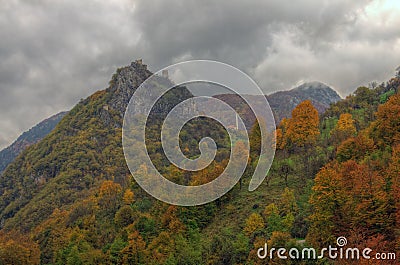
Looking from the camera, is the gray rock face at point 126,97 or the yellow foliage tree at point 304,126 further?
the gray rock face at point 126,97

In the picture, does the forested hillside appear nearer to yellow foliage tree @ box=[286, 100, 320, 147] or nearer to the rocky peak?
yellow foliage tree @ box=[286, 100, 320, 147]

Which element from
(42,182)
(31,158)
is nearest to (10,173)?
(31,158)

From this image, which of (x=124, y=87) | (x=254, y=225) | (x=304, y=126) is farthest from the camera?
(x=124, y=87)

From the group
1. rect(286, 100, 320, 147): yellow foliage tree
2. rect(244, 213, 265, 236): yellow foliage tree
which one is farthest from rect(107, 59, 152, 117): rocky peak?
rect(244, 213, 265, 236): yellow foliage tree

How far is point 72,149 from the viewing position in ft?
537

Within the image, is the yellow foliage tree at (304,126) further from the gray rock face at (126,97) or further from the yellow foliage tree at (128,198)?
the gray rock face at (126,97)

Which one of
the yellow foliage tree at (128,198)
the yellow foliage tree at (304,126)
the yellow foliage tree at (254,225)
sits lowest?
the yellow foliage tree at (254,225)

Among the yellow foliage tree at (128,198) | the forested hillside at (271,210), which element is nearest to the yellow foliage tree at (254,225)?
the forested hillside at (271,210)

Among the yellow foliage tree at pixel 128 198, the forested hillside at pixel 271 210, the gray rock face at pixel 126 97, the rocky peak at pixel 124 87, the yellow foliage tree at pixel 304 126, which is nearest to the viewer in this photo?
the forested hillside at pixel 271 210

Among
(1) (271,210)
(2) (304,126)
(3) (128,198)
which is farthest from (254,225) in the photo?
(3) (128,198)

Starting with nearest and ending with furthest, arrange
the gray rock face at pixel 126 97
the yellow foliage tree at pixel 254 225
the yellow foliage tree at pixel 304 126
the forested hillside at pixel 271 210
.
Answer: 1. the forested hillside at pixel 271 210
2. the yellow foliage tree at pixel 254 225
3. the yellow foliage tree at pixel 304 126
4. the gray rock face at pixel 126 97

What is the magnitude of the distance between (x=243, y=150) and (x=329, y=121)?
3760 centimetres

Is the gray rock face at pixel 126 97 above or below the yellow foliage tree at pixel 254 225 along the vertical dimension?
above

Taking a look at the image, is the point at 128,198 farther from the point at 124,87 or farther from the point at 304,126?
the point at 124,87
